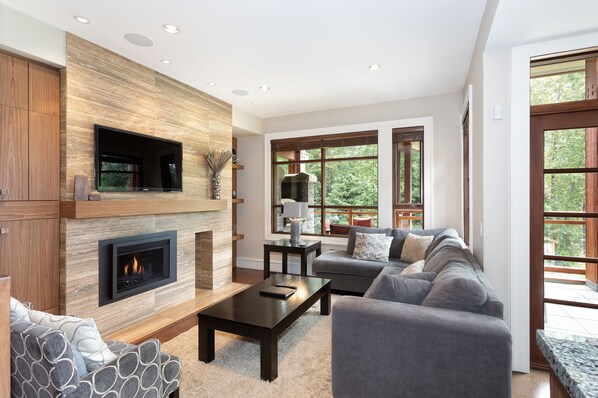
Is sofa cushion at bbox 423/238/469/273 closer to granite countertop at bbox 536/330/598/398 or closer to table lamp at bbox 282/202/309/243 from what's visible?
granite countertop at bbox 536/330/598/398

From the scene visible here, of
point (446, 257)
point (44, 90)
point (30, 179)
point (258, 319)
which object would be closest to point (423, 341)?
point (446, 257)

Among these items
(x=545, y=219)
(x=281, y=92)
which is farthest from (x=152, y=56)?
(x=545, y=219)

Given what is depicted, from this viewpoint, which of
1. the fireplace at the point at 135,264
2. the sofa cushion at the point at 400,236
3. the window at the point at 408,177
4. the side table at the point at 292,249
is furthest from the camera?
the window at the point at 408,177

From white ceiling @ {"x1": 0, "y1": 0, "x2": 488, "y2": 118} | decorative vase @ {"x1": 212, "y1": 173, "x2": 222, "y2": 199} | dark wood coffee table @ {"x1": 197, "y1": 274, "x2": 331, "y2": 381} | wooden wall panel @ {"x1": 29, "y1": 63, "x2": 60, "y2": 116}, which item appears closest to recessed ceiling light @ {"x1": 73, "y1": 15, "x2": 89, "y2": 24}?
white ceiling @ {"x1": 0, "y1": 0, "x2": 488, "y2": 118}

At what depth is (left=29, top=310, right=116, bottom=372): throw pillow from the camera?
147cm

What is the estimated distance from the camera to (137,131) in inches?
134

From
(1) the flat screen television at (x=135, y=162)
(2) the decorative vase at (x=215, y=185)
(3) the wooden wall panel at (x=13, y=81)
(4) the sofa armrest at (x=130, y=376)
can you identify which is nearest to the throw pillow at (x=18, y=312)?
(4) the sofa armrest at (x=130, y=376)

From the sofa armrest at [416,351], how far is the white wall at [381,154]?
3.07 metres

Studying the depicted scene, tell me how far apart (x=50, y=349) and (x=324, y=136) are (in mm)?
4536

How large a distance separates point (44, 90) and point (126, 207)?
47.8 inches

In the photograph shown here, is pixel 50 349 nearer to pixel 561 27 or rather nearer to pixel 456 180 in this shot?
pixel 561 27

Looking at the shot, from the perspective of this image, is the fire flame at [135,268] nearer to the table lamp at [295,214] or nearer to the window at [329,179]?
the table lamp at [295,214]

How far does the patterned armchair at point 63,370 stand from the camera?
4.25 ft

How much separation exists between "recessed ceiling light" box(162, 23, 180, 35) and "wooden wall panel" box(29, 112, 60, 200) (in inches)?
49.6
